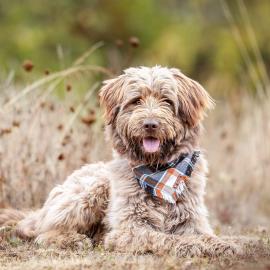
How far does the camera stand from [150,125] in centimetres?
655

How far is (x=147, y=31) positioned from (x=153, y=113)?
601 inches

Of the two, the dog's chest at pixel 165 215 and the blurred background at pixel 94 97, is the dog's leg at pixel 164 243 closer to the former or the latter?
the dog's chest at pixel 165 215

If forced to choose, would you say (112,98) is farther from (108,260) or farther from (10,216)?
(10,216)

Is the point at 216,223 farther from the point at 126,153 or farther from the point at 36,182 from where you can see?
the point at 126,153

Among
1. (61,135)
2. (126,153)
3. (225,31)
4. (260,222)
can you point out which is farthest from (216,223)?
(225,31)

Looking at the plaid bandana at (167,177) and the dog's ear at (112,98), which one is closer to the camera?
the plaid bandana at (167,177)

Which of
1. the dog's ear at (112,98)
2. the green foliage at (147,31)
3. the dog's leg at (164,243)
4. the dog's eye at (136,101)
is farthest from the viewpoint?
the green foliage at (147,31)

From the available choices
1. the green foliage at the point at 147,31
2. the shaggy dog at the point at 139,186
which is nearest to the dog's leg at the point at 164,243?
the shaggy dog at the point at 139,186

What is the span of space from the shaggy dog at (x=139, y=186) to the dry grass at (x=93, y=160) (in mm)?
267

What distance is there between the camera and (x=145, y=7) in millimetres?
21875

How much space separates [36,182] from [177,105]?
9.46 feet

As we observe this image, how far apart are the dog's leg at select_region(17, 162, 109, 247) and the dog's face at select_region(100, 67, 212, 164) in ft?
1.97

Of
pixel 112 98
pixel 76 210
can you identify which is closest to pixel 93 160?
pixel 76 210

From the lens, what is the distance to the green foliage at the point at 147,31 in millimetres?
20141
